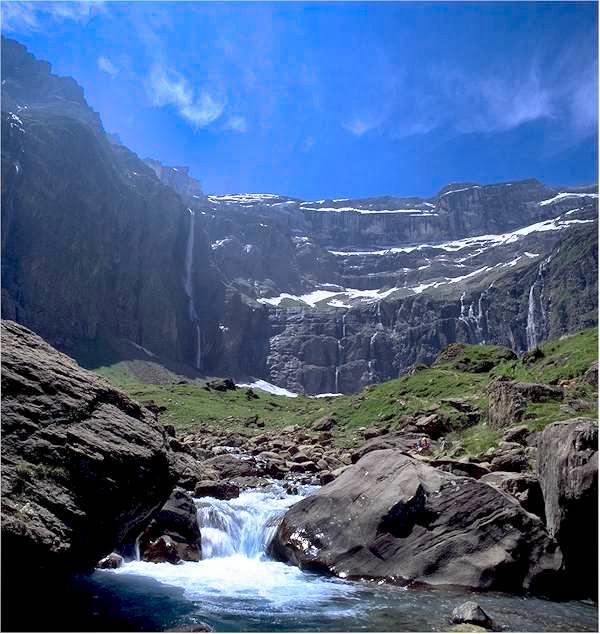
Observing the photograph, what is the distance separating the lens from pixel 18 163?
184 metres

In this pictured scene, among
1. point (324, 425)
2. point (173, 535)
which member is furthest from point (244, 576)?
point (324, 425)

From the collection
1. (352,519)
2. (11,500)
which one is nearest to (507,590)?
(352,519)

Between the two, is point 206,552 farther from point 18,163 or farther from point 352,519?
point 18,163

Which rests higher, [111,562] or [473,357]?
[473,357]

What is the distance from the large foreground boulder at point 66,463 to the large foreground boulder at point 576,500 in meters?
11.3

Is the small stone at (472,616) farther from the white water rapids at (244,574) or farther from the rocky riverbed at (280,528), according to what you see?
the white water rapids at (244,574)

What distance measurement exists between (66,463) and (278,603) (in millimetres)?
7564

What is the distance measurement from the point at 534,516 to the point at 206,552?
477 inches

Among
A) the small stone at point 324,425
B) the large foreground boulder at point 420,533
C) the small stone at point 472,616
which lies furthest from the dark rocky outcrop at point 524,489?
the small stone at point 324,425

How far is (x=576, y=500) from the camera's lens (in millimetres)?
14531

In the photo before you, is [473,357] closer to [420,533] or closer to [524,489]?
[524,489]

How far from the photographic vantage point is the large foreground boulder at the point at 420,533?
15453mm

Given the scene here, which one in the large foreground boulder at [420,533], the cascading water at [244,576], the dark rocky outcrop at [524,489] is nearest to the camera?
the cascading water at [244,576]

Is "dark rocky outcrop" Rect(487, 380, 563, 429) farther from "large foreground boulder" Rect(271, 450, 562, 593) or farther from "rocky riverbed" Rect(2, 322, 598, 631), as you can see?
"large foreground boulder" Rect(271, 450, 562, 593)
